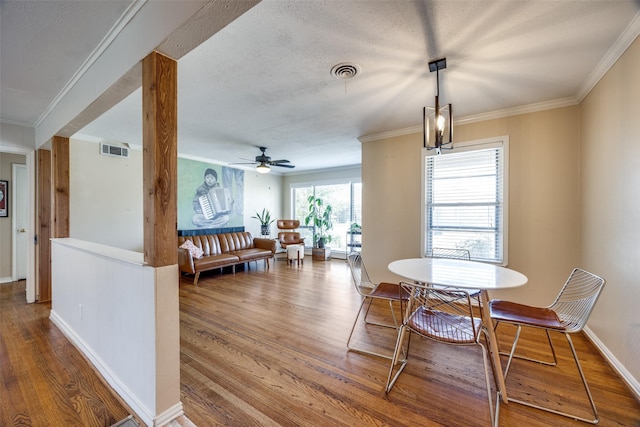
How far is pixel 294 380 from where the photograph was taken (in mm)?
1883

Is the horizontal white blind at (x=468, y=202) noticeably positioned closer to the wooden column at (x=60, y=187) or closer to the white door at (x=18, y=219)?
Result: the wooden column at (x=60, y=187)

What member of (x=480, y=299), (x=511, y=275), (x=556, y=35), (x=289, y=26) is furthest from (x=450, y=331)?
(x=289, y=26)

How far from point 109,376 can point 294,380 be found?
135 centimetres

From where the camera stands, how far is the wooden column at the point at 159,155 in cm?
142

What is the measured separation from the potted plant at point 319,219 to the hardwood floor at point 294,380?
4032 mm

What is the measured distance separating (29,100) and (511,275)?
16.5 feet

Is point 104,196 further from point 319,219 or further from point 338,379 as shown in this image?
point 338,379

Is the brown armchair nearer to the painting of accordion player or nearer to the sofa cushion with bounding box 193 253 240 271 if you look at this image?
the painting of accordion player

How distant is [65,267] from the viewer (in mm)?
2656

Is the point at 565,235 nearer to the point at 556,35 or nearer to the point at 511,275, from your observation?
the point at 511,275

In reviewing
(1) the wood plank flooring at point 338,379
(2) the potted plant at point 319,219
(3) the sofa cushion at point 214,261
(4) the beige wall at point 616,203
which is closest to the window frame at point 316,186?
(2) the potted plant at point 319,219

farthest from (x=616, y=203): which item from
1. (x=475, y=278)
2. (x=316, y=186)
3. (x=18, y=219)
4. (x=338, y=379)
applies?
(x=18, y=219)

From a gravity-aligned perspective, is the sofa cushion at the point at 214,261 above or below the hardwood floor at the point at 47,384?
above

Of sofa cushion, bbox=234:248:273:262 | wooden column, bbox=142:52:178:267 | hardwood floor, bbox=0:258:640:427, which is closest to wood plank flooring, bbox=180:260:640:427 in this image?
hardwood floor, bbox=0:258:640:427
